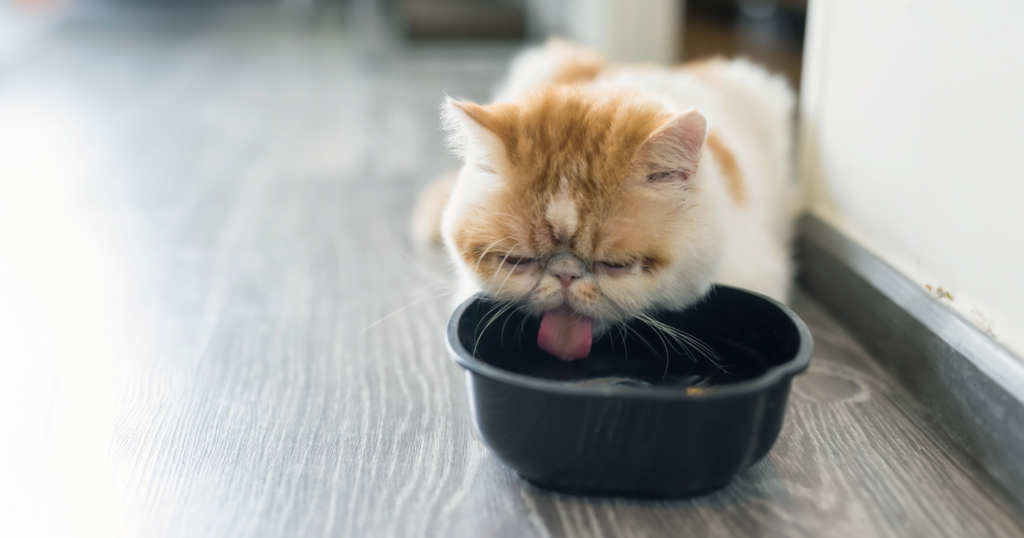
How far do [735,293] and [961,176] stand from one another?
13.8 inches

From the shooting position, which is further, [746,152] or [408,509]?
[746,152]

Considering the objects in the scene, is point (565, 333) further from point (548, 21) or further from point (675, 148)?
point (548, 21)

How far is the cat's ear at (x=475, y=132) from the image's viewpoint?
941mm

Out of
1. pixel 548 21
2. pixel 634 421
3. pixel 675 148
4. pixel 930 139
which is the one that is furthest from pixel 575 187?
pixel 548 21

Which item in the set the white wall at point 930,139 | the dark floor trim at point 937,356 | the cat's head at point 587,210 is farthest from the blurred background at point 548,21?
the cat's head at point 587,210

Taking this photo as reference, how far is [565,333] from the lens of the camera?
991mm

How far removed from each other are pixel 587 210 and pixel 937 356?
0.57 metres

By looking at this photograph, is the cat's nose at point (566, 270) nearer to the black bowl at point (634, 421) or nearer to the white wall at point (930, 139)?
the black bowl at point (634, 421)

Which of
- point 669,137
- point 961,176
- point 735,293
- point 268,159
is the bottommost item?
point 268,159

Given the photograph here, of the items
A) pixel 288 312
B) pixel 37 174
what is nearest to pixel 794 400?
pixel 288 312

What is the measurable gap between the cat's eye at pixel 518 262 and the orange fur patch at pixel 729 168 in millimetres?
408

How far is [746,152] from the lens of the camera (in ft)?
4.81

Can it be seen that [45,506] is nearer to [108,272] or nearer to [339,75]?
[108,272]

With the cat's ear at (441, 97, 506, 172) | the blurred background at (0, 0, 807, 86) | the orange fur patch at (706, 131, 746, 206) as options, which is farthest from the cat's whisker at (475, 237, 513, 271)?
the blurred background at (0, 0, 807, 86)
